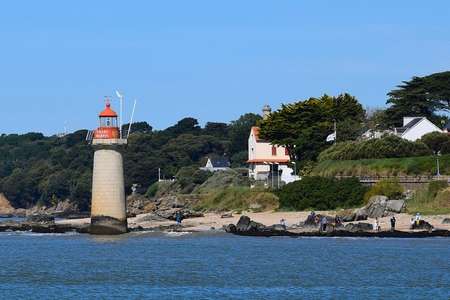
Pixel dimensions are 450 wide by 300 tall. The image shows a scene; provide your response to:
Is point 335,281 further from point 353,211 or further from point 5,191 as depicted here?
point 5,191

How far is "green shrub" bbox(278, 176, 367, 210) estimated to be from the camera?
272ft

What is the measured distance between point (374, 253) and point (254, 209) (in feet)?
94.5

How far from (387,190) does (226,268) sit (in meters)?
26.1

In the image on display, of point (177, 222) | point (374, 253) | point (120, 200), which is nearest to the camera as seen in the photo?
point (374, 253)

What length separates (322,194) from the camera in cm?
8462

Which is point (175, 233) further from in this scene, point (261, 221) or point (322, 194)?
point (322, 194)

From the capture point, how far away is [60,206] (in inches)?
6294

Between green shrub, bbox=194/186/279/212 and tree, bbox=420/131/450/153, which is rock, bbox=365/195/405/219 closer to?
green shrub, bbox=194/186/279/212

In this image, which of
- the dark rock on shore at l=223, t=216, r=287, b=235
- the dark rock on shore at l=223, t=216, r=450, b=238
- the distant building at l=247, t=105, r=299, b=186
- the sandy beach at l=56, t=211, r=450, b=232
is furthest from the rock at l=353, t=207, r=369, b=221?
the distant building at l=247, t=105, r=299, b=186

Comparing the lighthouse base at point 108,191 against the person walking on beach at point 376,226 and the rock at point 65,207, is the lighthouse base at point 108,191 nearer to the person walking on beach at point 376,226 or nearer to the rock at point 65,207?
the person walking on beach at point 376,226

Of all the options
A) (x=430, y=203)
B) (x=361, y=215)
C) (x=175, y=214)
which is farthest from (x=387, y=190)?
(x=175, y=214)

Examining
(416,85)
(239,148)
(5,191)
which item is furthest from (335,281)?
(5,191)

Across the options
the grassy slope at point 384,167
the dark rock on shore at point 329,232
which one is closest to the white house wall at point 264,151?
the grassy slope at point 384,167

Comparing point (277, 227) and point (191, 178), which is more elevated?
point (191, 178)
